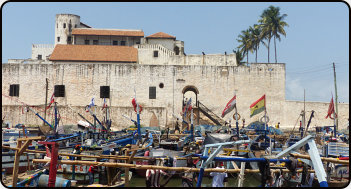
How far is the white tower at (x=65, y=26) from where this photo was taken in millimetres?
56812

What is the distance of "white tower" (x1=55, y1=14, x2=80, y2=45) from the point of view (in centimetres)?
5681

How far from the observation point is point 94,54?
139ft

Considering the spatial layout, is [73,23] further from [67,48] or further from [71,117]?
[71,117]

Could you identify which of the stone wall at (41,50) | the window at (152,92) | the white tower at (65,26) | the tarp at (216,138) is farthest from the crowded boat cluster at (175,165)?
the stone wall at (41,50)

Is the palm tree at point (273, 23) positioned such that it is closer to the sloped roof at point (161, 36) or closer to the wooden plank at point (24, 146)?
the sloped roof at point (161, 36)

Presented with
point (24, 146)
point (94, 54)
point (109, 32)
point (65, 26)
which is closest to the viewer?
point (24, 146)

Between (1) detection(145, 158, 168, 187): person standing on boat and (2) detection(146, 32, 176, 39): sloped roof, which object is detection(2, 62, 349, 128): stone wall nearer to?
(2) detection(146, 32, 176, 39): sloped roof

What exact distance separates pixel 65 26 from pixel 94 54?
1747 cm

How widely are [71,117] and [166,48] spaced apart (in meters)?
17.0

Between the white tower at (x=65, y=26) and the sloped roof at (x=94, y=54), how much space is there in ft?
46.2

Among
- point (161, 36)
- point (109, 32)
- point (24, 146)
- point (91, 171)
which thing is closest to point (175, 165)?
point (91, 171)

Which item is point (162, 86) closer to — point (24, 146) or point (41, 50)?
point (24, 146)

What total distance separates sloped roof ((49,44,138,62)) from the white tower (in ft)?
46.2

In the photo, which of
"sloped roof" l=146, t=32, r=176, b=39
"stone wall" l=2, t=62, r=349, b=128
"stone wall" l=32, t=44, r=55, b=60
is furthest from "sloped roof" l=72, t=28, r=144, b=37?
"stone wall" l=2, t=62, r=349, b=128
